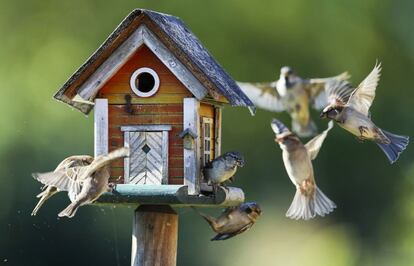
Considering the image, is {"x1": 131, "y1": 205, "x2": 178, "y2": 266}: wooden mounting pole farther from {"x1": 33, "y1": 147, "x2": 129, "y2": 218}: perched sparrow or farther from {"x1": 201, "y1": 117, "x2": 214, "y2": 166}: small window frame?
{"x1": 201, "y1": 117, "x2": 214, "y2": 166}: small window frame

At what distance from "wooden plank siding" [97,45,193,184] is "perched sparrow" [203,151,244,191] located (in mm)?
215

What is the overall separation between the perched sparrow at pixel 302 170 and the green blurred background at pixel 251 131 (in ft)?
31.5

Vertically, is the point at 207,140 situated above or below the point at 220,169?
above

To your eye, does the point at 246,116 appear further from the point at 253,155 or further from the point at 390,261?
the point at 390,261

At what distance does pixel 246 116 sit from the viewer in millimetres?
24484

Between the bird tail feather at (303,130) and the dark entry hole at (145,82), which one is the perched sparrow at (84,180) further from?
the bird tail feather at (303,130)

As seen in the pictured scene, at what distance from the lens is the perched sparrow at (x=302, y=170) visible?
41.3 ft

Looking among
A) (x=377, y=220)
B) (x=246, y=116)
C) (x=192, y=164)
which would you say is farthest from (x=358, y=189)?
(x=192, y=164)

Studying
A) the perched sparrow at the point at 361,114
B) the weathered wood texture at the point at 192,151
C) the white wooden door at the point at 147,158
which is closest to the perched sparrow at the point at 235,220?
the weathered wood texture at the point at 192,151

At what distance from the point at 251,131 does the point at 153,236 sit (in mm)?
11509

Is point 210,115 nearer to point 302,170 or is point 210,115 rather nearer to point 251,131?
point 302,170

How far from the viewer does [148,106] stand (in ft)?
43.4

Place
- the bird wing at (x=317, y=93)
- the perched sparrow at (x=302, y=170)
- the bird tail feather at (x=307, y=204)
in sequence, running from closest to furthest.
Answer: the perched sparrow at (x=302, y=170)
the bird tail feather at (x=307, y=204)
the bird wing at (x=317, y=93)

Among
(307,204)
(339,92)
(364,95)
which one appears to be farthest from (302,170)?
(339,92)
